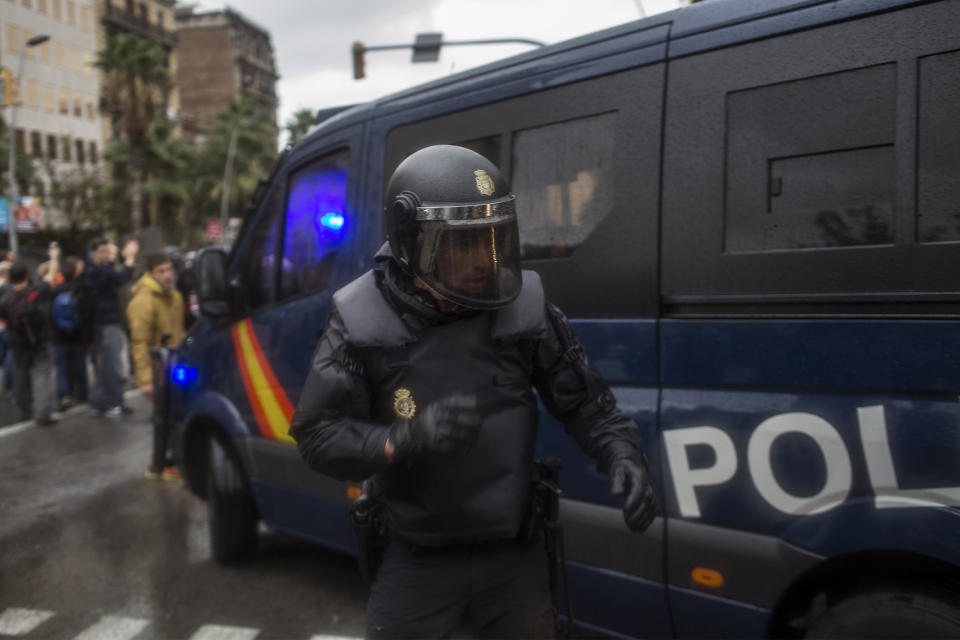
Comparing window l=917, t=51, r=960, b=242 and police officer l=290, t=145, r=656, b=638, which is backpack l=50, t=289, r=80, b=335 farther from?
window l=917, t=51, r=960, b=242

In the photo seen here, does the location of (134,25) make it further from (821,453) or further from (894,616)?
(894,616)

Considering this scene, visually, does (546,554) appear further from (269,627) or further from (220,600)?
(220,600)

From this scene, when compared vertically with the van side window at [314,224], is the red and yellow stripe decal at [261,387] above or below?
below

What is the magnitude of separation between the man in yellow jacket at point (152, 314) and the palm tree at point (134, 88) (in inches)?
1279

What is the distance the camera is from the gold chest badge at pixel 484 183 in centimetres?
197

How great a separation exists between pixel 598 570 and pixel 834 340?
3.74 feet

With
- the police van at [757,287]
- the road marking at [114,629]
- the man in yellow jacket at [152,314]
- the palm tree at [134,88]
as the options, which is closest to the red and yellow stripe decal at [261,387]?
the road marking at [114,629]

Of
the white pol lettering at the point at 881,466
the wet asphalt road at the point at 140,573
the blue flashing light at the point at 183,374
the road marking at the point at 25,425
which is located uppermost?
the white pol lettering at the point at 881,466

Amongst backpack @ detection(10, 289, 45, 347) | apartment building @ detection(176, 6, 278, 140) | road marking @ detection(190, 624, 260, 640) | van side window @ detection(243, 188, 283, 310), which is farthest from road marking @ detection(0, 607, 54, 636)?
apartment building @ detection(176, 6, 278, 140)

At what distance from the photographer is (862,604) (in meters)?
2.22

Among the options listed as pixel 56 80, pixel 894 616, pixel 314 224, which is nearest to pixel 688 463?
pixel 894 616

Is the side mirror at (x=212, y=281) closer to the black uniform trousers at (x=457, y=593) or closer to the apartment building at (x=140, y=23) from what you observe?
the black uniform trousers at (x=457, y=593)

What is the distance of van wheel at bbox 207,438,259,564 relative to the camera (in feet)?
14.3

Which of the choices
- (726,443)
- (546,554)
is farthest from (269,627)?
(726,443)
